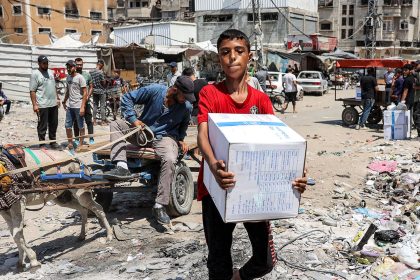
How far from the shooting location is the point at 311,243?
16.0 feet

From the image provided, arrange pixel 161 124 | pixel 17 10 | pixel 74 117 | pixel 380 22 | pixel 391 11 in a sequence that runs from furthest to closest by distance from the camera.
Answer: pixel 391 11 < pixel 380 22 < pixel 17 10 < pixel 74 117 < pixel 161 124

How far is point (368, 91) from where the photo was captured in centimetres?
1327

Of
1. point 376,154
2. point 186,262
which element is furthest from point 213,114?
point 376,154

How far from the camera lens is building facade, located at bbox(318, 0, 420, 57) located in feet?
198

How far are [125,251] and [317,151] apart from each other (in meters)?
6.61

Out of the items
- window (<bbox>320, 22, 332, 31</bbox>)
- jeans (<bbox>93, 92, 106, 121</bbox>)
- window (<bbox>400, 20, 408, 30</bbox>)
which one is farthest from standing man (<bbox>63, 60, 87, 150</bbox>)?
window (<bbox>400, 20, 408, 30</bbox>)

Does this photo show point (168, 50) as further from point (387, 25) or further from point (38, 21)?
point (387, 25)

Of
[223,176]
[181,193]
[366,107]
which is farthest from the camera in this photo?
[366,107]

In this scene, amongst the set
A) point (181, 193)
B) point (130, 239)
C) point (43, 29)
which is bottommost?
point (130, 239)

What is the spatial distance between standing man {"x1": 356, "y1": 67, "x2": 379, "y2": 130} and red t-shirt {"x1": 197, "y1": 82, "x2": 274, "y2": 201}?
36.6 ft

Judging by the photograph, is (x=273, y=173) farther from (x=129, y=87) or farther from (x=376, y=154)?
(x=129, y=87)

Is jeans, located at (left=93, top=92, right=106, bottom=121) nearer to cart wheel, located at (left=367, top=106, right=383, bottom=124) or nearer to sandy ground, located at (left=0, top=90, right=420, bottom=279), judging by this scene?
sandy ground, located at (left=0, top=90, right=420, bottom=279)

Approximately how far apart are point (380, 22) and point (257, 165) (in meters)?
63.5

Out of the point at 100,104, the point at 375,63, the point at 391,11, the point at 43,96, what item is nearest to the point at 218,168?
the point at 43,96
